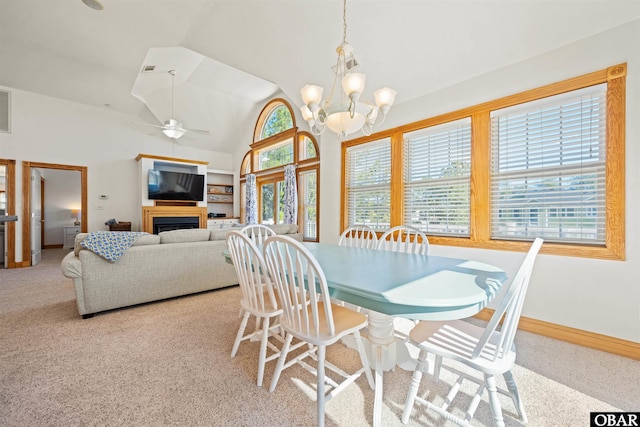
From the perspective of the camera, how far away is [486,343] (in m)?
1.26

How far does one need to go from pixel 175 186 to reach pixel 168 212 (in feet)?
2.22

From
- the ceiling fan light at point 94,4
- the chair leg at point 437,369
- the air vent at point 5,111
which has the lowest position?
the chair leg at point 437,369

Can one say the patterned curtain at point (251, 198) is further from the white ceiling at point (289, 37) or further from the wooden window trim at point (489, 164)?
the wooden window trim at point (489, 164)

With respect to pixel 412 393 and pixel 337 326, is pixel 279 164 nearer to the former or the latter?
pixel 337 326

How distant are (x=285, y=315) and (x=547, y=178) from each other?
262cm

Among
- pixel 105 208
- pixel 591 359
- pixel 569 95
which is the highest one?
pixel 569 95

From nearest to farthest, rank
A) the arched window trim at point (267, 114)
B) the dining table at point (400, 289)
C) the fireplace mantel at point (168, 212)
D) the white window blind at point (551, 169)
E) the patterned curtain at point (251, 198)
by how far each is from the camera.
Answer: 1. the dining table at point (400, 289)
2. the white window blind at point (551, 169)
3. the arched window trim at point (267, 114)
4. the fireplace mantel at point (168, 212)
5. the patterned curtain at point (251, 198)

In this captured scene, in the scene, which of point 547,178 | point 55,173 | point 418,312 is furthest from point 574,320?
point 55,173

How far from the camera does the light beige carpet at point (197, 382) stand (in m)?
1.38

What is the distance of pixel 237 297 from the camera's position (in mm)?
3277

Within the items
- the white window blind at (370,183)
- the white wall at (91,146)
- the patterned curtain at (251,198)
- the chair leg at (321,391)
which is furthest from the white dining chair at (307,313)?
the patterned curtain at (251,198)

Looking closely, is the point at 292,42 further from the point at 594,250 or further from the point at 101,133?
the point at 101,133

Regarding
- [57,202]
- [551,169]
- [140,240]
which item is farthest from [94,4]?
[57,202]

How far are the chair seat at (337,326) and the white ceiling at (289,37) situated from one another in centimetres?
278
